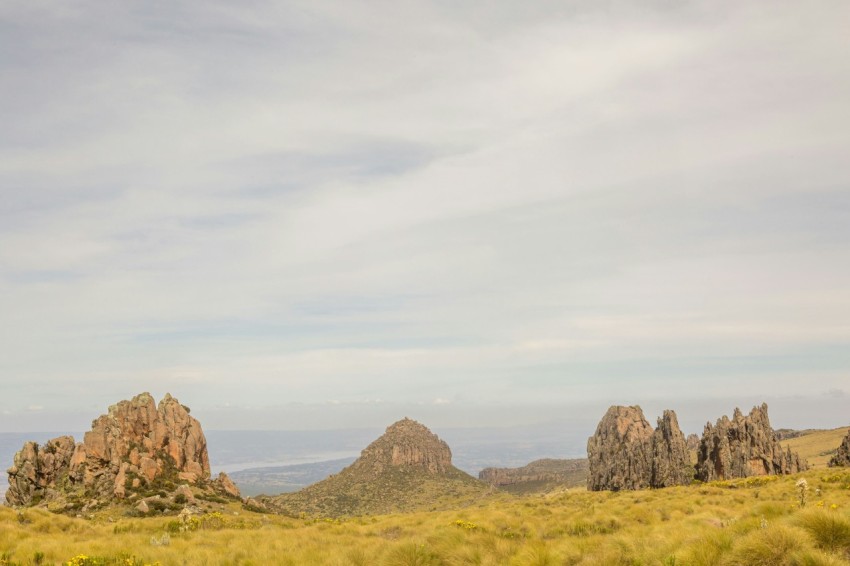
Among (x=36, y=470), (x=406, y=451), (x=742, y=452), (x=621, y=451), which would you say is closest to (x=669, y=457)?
(x=621, y=451)

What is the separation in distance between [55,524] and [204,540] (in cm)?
1019

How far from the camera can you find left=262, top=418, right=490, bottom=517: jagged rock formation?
112 metres

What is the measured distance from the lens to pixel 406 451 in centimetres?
16150

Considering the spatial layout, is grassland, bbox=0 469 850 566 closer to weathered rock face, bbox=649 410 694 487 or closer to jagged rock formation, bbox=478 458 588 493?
weathered rock face, bbox=649 410 694 487

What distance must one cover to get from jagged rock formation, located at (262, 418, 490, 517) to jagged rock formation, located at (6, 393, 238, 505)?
34.6 m

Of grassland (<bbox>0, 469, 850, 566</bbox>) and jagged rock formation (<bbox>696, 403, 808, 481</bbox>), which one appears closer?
grassland (<bbox>0, 469, 850, 566</bbox>)

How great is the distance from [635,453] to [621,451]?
85.4 inches

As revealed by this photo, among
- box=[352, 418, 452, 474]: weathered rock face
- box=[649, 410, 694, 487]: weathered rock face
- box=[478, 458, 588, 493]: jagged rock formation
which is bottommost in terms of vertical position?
box=[478, 458, 588, 493]: jagged rock formation

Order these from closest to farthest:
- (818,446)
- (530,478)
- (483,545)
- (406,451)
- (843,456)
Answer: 1. (483,545)
2. (843,456)
3. (818,446)
4. (406,451)
5. (530,478)

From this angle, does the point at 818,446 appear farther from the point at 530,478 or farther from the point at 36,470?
the point at 36,470

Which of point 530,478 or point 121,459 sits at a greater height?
point 121,459

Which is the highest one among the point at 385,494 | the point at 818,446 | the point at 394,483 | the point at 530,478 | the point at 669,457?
the point at 669,457

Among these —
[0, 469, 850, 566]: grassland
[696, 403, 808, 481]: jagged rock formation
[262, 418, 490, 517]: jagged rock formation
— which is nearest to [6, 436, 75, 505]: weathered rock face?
[0, 469, 850, 566]: grassland

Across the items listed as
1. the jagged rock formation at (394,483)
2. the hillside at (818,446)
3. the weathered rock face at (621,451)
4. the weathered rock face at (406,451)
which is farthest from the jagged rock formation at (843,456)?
the weathered rock face at (406,451)
